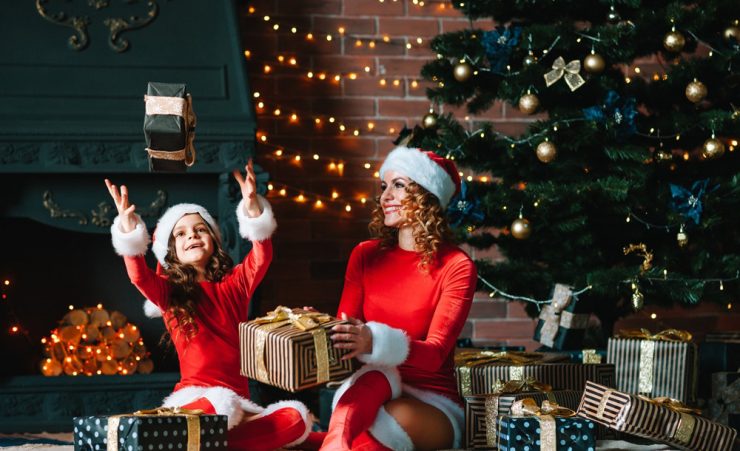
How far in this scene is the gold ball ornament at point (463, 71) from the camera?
10.8ft

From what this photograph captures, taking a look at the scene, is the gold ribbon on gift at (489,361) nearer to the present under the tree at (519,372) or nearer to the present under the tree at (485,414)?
the present under the tree at (519,372)

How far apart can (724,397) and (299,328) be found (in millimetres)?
1558

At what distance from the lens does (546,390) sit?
2.51 meters

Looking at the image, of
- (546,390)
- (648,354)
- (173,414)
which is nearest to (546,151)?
(648,354)

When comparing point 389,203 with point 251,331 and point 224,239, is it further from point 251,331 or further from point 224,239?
point 224,239

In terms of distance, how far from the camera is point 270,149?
4039 mm

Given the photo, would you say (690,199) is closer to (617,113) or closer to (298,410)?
(617,113)

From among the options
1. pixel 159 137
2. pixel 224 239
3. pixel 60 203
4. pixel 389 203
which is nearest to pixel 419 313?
pixel 389 203

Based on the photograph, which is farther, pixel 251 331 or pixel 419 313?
pixel 419 313

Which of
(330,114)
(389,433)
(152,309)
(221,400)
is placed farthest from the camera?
(330,114)

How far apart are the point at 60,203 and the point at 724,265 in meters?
2.34

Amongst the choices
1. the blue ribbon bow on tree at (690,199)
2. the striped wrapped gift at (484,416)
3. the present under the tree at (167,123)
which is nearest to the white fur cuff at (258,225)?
the present under the tree at (167,123)

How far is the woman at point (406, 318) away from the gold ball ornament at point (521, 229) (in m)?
0.62

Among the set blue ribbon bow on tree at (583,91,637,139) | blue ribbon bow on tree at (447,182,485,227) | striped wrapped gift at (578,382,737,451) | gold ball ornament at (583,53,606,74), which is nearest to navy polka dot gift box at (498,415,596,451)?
striped wrapped gift at (578,382,737,451)
